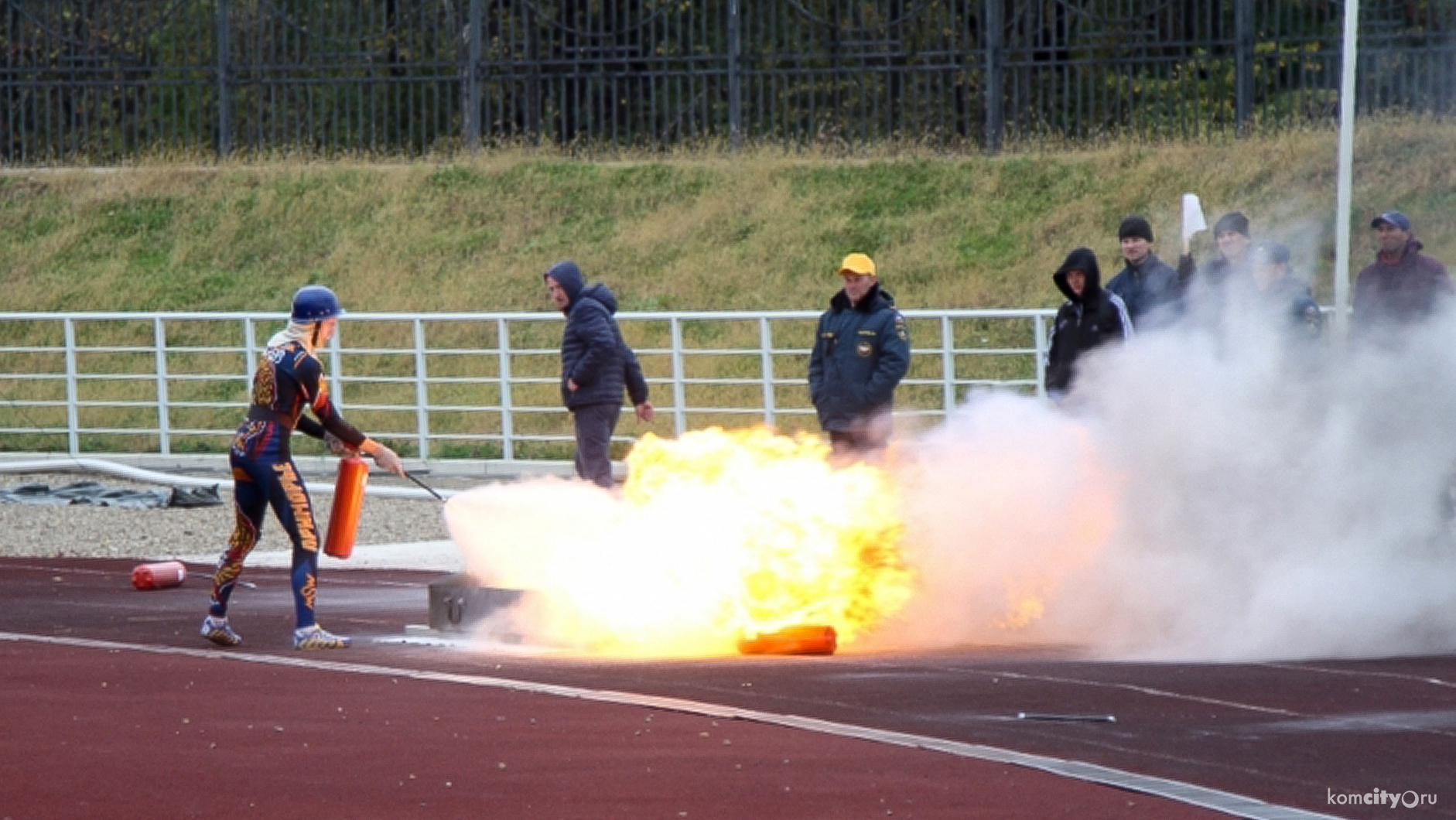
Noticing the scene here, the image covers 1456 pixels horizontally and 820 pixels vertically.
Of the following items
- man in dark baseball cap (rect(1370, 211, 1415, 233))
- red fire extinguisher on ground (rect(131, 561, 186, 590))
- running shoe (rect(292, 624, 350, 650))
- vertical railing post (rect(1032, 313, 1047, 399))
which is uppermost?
man in dark baseball cap (rect(1370, 211, 1415, 233))

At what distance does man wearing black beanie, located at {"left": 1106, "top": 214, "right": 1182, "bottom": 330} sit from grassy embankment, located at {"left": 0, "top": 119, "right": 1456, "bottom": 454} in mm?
9277

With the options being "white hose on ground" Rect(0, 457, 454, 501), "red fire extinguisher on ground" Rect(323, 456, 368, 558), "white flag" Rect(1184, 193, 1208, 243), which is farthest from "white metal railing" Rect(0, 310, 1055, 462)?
"red fire extinguisher on ground" Rect(323, 456, 368, 558)

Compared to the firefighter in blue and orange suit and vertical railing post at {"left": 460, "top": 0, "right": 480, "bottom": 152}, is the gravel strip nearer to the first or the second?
the firefighter in blue and orange suit

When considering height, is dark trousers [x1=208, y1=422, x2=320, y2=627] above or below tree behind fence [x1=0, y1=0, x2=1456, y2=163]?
below

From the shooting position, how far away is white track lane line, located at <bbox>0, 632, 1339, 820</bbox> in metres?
8.01

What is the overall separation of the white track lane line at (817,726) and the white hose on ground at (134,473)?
778 cm

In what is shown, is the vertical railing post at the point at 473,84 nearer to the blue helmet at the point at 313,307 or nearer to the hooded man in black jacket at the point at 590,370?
the hooded man in black jacket at the point at 590,370

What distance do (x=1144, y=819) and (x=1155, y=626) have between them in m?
4.24

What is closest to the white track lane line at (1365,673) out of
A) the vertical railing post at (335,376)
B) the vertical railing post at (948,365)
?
the vertical railing post at (948,365)

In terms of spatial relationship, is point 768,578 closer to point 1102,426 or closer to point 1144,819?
point 1102,426

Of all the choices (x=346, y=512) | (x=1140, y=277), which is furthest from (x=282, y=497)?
(x=1140, y=277)

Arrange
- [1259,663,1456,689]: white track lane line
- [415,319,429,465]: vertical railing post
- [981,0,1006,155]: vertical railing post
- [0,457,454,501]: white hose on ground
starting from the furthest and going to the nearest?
1. [981,0,1006,155]: vertical railing post
2. [415,319,429,465]: vertical railing post
3. [0,457,454,501]: white hose on ground
4. [1259,663,1456,689]: white track lane line

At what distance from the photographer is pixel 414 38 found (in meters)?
33.3

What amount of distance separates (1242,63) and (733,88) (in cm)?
670
